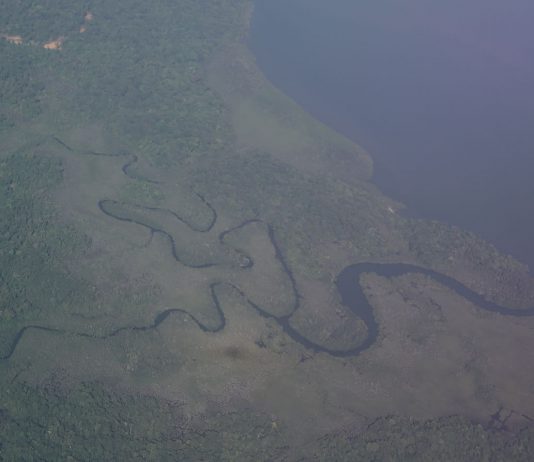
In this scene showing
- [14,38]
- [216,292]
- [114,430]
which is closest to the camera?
[114,430]

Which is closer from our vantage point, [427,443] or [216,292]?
[427,443]

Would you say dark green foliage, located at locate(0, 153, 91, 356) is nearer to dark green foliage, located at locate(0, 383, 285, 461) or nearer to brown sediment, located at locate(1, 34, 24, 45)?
dark green foliage, located at locate(0, 383, 285, 461)

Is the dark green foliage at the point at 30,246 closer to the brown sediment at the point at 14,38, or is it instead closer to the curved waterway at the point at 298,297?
the curved waterway at the point at 298,297

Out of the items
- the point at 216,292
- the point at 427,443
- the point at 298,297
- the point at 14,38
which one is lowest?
the point at 14,38

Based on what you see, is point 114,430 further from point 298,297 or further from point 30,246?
point 298,297

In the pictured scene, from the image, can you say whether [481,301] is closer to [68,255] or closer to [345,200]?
[345,200]

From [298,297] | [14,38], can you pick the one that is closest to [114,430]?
[298,297]
